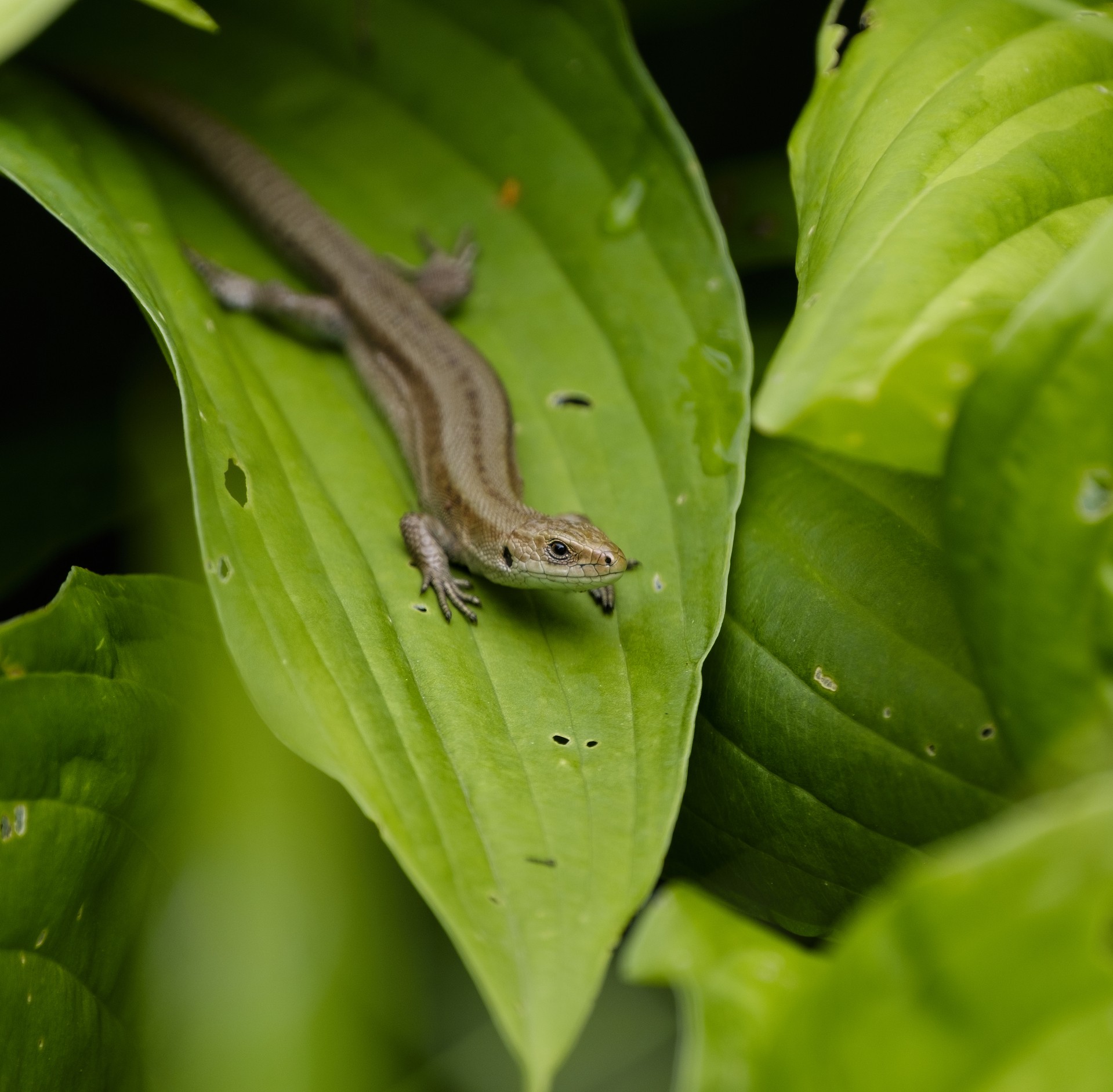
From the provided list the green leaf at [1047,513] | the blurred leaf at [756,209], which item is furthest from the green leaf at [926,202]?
the blurred leaf at [756,209]

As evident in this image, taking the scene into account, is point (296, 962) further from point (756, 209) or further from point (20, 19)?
point (756, 209)

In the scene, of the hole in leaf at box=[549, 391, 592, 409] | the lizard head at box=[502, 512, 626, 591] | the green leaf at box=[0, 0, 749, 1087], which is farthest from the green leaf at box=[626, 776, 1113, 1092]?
the hole in leaf at box=[549, 391, 592, 409]

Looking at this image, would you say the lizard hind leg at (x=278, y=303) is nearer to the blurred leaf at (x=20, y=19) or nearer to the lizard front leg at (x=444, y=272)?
the lizard front leg at (x=444, y=272)

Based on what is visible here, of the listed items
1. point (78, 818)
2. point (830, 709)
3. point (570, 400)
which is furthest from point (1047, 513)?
point (78, 818)

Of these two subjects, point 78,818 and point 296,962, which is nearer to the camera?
point 296,962

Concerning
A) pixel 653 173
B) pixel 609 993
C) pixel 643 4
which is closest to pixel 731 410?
pixel 653 173

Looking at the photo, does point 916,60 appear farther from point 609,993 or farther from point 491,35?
point 609,993

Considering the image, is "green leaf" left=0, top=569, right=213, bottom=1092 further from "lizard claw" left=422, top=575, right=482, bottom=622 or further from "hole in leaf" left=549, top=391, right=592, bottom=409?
"hole in leaf" left=549, top=391, right=592, bottom=409
